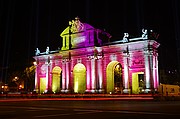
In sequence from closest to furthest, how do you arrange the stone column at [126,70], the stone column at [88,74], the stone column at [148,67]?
the stone column at [148,67], the stone column at [126,70], the stone column at [88,74]

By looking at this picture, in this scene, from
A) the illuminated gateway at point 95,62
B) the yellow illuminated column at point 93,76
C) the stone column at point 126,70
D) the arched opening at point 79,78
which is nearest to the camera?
the illuminated gateway at point 95,62

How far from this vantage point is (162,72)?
69.2m

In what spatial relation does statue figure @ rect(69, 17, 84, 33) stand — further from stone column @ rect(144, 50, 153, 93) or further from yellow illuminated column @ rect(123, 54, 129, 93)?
stone column @ rect(144, 50, 153, 93)

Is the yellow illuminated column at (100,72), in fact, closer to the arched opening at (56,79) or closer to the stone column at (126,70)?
the stone column at (126,70)

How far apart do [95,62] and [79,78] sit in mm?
8391

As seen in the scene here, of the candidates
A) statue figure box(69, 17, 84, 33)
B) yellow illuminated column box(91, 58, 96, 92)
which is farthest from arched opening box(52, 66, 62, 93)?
yellow illuminated column box(91, 58, 96, 92)

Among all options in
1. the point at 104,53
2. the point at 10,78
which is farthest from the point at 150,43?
the point at 10,78

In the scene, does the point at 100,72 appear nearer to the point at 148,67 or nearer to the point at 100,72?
the point at 100,72

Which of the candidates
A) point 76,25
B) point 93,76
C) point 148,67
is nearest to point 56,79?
point 93,76

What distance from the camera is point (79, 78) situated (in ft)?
210

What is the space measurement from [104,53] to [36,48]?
22.8 m

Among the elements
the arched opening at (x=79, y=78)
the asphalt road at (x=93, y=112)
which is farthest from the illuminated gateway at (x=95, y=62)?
the asphalt road at (x=93, y=112)

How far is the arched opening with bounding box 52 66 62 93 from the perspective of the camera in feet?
218

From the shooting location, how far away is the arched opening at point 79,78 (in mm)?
63094
